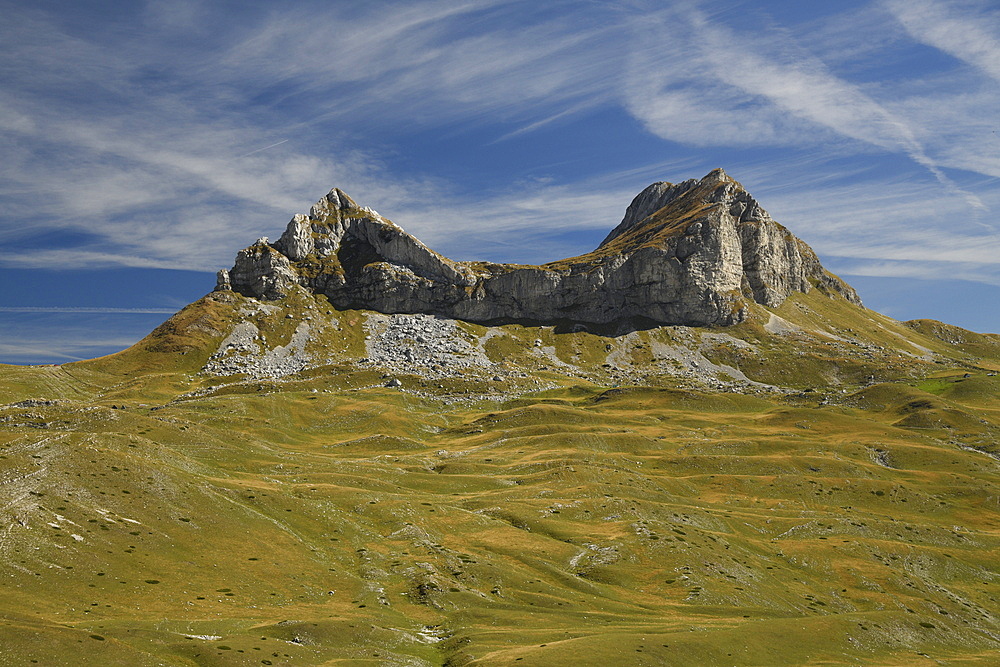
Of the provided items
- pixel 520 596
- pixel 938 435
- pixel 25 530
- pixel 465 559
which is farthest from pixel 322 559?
pixel 938 435

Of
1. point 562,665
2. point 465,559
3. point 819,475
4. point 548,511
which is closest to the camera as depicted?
point 562,665

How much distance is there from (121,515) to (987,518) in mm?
144550

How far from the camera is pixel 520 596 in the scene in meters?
69.2

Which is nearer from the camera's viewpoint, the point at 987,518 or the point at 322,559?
the point at 322,559

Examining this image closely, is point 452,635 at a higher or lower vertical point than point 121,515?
lower

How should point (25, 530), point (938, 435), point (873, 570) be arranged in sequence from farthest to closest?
point (938, 435), point (873, 570), point (25, 530)

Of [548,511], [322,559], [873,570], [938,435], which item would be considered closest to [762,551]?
[873,570]

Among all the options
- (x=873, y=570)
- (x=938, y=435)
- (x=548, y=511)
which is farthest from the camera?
(x=938, y=435)

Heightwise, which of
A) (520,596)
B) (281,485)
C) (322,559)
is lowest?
(520,596)

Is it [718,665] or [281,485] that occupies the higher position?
[281,485]

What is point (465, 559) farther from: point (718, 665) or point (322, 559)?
point (718, 665)

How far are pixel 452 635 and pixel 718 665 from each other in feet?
78.9

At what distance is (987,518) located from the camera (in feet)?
383

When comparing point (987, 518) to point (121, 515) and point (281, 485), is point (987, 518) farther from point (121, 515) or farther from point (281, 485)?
point (121, 515)
